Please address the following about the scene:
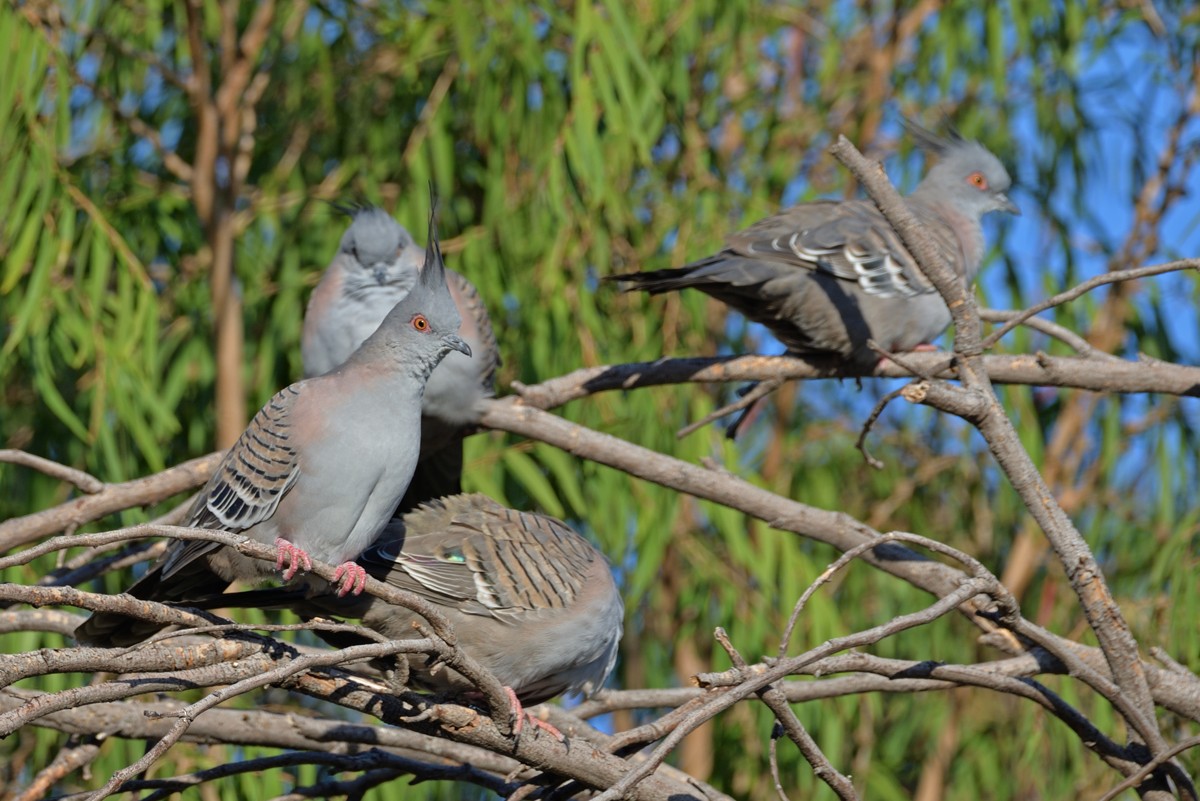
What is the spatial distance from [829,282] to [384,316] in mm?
1108

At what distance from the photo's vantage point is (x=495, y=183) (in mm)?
4586

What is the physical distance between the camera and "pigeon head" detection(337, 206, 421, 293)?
3674 millimetres

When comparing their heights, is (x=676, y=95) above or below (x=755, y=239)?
above

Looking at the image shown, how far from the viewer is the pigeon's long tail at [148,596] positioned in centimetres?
243

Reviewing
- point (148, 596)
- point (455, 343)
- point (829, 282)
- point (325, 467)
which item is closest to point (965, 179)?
point (829, 282)

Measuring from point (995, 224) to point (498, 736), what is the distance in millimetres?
3579

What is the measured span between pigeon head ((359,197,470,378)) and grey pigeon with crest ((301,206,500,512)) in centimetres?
57

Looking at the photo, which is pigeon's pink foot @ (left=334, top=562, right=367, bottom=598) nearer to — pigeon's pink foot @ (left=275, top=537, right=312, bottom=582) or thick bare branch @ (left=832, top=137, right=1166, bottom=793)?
pigeon's pink foot @ (left=275, top=537, right=312, bottom=582)

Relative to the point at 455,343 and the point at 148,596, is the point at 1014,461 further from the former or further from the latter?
the point at 148,596

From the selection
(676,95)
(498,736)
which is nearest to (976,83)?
(676,95)

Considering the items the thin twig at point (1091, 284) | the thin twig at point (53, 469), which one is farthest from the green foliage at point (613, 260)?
the thin twig at point (1091, 284)

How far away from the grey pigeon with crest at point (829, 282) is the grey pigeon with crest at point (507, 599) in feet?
2.51

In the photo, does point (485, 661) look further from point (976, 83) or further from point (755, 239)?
point (976, 83)

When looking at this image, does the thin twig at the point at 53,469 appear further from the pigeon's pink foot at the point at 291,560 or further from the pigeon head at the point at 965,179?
the pigeon head at the point at 965,179
